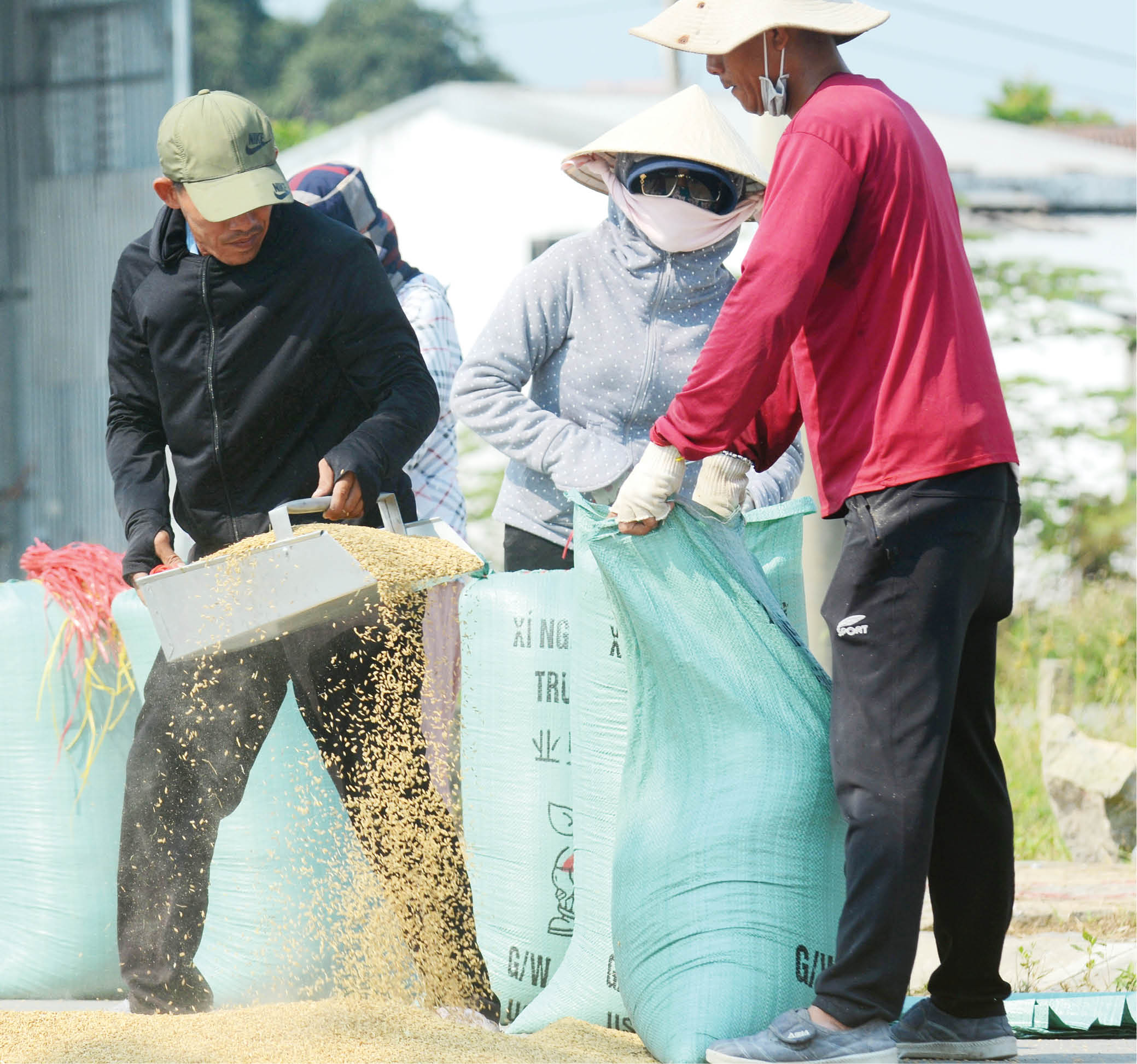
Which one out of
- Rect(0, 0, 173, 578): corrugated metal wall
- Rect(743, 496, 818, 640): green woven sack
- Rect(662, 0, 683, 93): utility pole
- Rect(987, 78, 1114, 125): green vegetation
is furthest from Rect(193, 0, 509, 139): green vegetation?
Rect(743, 496, 818, 640): green woven sack

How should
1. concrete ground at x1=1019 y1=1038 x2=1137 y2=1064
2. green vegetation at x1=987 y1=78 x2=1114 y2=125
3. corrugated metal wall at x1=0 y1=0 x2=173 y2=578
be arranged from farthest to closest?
green vegetation at x1=987 y1=78 x2=1114 y2=125, corrugated metal wall at x1=0 y1=0 x2=173 y2=578, concrete ground at x1=1019 y1=1038 x2=1137 y2=1064

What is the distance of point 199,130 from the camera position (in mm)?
2939

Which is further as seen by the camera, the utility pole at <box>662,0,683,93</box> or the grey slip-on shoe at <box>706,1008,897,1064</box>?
the utility pole at <box>662,0,683,93</box>

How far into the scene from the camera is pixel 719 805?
8.54 feet

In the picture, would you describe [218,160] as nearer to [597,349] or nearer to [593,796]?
[597,349]

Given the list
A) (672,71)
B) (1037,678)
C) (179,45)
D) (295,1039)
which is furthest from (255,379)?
(672,71)

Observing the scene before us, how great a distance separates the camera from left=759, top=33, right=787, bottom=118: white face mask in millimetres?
2604

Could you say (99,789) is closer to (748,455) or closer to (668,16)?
(748,455)

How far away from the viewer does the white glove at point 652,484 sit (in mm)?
2531

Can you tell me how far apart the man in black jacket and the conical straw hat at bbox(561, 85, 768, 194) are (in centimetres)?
63

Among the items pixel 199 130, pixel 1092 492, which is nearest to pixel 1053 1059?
A: pixel 199 130

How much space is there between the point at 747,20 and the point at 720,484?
797 mm

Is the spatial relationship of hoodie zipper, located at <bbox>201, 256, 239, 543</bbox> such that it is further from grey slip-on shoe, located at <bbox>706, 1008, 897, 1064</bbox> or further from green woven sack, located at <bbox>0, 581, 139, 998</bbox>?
grey slip-on shoe, located at <bbox>706, 1008, 897, 1064</bbox>

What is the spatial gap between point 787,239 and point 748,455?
1.80 ft
